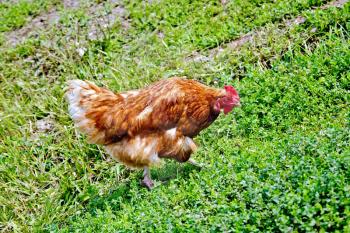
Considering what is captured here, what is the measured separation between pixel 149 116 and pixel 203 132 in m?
1.37

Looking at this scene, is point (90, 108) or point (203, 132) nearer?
point (90, 108)

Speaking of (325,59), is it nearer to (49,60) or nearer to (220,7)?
(220,7)

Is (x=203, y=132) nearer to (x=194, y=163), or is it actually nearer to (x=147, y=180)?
(x=194, y=163)

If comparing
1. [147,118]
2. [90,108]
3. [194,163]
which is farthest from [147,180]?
[90,108]

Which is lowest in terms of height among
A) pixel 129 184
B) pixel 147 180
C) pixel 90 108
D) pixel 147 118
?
pixel 129 184

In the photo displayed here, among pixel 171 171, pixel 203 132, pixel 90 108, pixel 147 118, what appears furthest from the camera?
pixel 203 132

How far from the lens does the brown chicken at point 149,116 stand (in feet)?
20.7

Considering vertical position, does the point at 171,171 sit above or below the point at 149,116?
below

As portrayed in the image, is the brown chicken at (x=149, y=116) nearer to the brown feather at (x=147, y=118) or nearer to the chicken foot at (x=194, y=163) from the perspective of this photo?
the brown feather at (x=147, y=118)

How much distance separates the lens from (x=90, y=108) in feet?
21.2

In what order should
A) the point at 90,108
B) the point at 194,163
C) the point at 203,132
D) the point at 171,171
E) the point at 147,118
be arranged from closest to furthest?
the point at 147,118, the point at 90,108, the point at 194,163, the point at 171,171, the point at 203,132

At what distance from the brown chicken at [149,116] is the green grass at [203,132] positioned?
386mm

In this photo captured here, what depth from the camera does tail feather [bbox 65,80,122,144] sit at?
6469mm

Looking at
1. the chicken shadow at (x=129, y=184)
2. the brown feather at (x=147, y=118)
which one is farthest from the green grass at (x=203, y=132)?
the brown feather at (x=147, y=118)
